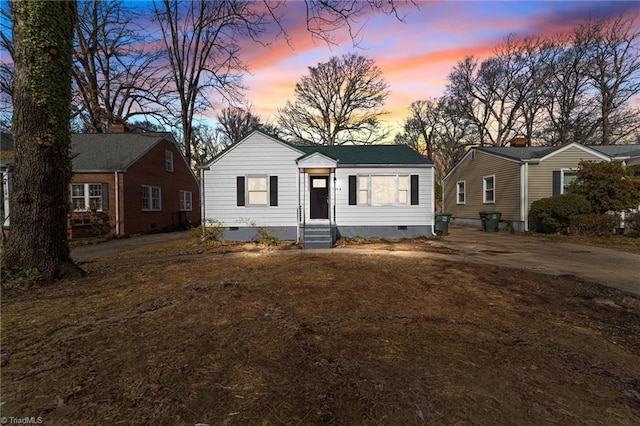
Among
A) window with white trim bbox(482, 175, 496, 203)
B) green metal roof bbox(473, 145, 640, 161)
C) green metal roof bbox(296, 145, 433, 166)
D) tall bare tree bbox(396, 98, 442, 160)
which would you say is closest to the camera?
green metal roof bbox(296, 145, 433, 166)

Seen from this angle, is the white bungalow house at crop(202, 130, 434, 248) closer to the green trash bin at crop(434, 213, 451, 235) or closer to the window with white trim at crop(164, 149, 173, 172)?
the green trash bin at crop(434, 213, 451, 235)

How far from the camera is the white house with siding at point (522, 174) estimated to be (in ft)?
47.4

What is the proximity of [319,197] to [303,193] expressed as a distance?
3.15ft

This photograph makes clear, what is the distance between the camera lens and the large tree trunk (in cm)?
537

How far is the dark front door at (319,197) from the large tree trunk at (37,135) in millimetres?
8494

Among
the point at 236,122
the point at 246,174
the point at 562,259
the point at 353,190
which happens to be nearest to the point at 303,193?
the point at 353,190

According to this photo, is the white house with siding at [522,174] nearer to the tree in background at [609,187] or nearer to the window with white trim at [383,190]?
the tree in background at [609,187]

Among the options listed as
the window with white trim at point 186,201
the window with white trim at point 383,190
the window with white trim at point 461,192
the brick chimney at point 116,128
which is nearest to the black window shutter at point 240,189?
the window with white trim at point 383,190

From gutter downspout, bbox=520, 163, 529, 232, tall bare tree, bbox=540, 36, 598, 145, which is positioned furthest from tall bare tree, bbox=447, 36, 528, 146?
gutter downspout, bbox=520, 163, 529, 232

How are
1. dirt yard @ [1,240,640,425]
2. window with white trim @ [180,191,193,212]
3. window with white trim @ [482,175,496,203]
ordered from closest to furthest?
dirt yard @ [1,240,640,425]
window with white trim @ [482,175,496,203]
window with white trim @ [180,191,193,212]

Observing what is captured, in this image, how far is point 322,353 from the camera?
289 centimetres

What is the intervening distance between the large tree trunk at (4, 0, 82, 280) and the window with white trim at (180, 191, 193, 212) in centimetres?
1656

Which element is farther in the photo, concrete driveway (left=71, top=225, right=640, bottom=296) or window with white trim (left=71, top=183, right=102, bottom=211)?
window with white trim (left=71, top=183, right=102, bottom=211)

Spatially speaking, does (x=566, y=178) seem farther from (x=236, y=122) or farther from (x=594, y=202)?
(x=236, y=122)
